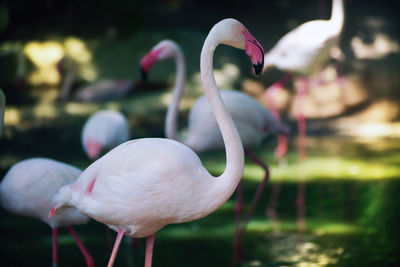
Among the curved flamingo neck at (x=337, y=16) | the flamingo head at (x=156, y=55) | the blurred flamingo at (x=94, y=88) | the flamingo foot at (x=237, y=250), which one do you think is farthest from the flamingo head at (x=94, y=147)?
the blurred flamingo at (x=94, y=88)

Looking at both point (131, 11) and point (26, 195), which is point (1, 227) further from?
point (131, 11)

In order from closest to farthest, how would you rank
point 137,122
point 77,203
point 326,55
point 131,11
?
point 77,203
point 326,55
point 137,122
point 131,11

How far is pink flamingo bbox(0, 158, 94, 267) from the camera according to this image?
3.41 metres

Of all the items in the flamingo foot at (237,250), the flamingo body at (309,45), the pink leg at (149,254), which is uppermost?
the flamingo body at (309,45)

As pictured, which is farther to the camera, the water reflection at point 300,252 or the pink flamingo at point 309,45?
the pink flamingo at point 309,45

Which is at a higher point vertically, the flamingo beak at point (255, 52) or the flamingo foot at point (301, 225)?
the flamingo beak at point (255, 52)

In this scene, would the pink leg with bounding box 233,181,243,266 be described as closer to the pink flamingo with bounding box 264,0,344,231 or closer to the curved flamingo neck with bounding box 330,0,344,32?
the pink flamingo with bounding box 264,0,344,231

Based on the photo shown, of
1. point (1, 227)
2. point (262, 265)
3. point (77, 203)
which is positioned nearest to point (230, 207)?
point (262, 265)

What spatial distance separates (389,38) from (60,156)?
16.7 feet

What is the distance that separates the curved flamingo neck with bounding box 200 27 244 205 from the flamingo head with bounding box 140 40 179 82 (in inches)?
66.4

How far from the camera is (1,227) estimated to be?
14.2 feet

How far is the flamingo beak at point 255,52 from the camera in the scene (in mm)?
2650

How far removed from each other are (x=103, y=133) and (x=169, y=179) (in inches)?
89.8

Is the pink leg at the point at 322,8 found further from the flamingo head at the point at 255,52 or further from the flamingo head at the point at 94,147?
the flamingo head at the point at 255,52
